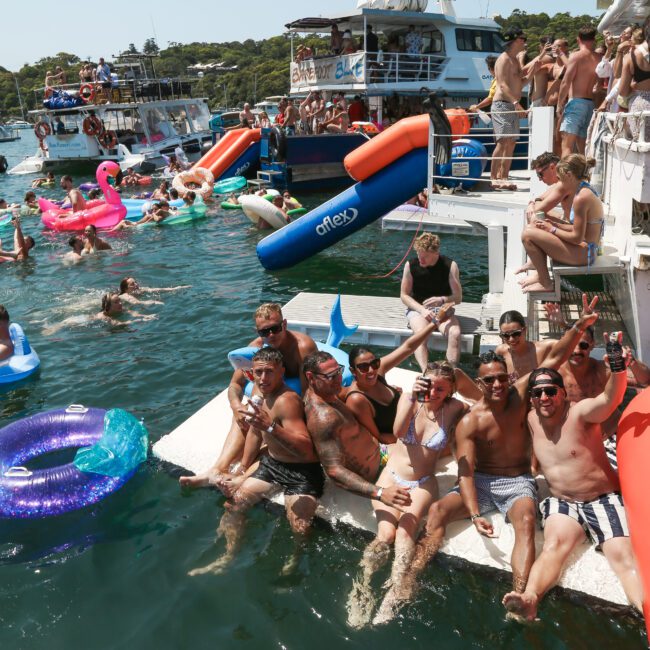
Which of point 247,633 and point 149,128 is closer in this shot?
point 247,633

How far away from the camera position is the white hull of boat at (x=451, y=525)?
3.94m

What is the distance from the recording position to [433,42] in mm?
21938

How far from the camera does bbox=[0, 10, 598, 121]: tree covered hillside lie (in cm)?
7675

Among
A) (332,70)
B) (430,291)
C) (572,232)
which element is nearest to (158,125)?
(332,70)

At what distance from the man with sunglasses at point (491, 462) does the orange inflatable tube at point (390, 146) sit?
5833mm

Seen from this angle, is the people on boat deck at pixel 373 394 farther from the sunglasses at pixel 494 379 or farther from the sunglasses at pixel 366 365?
the sunglasses at pixel 494 379

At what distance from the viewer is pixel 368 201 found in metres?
10.5

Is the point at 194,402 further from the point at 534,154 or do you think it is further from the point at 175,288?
the point at 534,154

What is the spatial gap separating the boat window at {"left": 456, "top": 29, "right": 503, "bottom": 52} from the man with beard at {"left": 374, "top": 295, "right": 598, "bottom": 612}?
20006mm

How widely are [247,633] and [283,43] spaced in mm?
127313

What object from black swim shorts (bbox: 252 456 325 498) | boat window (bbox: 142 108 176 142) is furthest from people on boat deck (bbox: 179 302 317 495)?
boat window (bbox: 142 108 176 142)

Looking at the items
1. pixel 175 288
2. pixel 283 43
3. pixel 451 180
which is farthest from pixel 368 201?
pixel 283 43

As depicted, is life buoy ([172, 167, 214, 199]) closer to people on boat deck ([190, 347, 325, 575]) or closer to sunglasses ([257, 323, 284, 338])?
sunglasses ([257, 323, 284, 338])

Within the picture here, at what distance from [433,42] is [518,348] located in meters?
19.2
